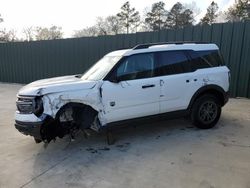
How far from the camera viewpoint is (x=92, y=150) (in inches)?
191

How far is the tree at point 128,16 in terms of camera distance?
32.2 metres

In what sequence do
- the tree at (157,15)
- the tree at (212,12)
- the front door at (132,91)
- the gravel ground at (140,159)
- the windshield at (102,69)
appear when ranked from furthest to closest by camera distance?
the tree at (157,15) < the tree at (212,12) < the windshield at (102,69) < the front door at (132,91) < the gravel ground at (140,159)

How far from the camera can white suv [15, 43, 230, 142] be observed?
177 inches

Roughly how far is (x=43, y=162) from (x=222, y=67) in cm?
402

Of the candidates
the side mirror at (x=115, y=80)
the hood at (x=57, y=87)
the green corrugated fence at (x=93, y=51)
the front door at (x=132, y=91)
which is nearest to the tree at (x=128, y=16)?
the green corrugated fence at (x=93, y=51)

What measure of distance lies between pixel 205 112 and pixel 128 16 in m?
28.5

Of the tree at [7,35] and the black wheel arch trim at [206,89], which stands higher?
the tree at [7,35]

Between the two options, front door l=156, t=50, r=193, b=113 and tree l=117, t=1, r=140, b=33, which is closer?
front door l=156, t=50, r=193, b=113

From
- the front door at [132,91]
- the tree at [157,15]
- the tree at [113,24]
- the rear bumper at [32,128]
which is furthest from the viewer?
the tree at [113,24]

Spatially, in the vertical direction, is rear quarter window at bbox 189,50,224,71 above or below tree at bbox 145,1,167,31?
below

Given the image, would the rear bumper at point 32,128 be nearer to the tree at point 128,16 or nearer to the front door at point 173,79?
the front door at point 173,79

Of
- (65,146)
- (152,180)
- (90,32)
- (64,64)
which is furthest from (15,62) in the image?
(90,32)

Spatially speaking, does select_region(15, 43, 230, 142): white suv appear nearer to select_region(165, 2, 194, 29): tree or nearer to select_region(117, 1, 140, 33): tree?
select_region(165, 2, 194, 29): tree

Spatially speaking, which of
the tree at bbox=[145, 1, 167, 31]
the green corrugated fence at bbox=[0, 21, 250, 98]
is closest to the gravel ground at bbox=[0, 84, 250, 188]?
the green corrugated fence at bbox=[0, 21, 250, 98]
